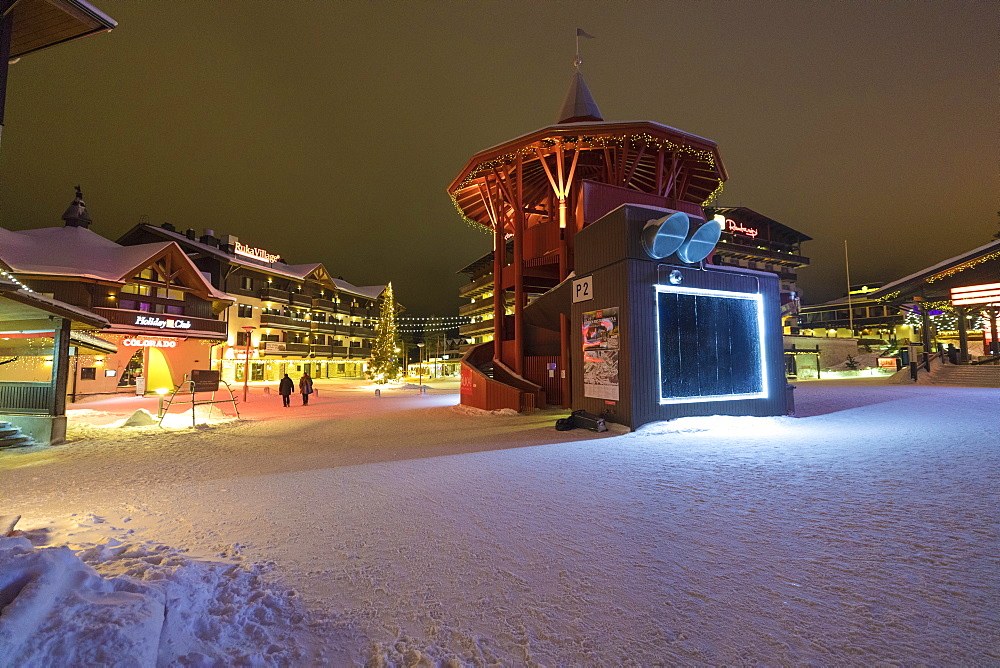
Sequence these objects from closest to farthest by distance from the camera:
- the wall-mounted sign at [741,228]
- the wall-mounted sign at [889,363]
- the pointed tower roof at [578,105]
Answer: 1. the pointed tower roof at [578,105]
2. the wall-mounted sign at [889,363]
3. the wall-mounted sign at [741,228]

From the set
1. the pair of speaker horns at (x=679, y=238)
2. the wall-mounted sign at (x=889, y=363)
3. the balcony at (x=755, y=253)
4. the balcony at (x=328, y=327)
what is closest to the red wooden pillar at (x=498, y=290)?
the pair of speaker horns at (x=679, y=238)

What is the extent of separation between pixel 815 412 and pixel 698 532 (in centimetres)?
1232

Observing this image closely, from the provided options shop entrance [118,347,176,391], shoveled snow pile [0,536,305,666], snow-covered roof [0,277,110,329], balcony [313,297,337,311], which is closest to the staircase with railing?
snow-covered roof [0,277,110,329]

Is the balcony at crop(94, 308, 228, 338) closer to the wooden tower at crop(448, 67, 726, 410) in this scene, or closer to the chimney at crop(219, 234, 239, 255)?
the chimney at crop(219, 234, 239, 255)

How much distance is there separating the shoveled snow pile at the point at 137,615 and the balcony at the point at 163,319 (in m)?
31.3

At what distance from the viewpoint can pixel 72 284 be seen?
2783 centimetres

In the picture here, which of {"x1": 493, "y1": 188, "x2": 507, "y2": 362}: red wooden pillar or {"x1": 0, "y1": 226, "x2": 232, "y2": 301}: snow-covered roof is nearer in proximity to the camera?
{"x1": 493, "y1": 188, "x2": 507, "y2": 362}: red wooden pillar

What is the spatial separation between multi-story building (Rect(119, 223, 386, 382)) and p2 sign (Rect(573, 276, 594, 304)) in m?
31.4

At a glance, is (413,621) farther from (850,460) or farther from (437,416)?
(437,416)

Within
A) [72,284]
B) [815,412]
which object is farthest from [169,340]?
[815,412]

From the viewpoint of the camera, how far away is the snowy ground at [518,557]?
2615 millimetres

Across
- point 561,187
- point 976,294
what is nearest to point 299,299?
point 561,187

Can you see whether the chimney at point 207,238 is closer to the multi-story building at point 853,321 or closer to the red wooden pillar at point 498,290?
the red wooden pillar at point 498,290

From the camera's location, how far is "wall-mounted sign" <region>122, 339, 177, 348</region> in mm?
28516
